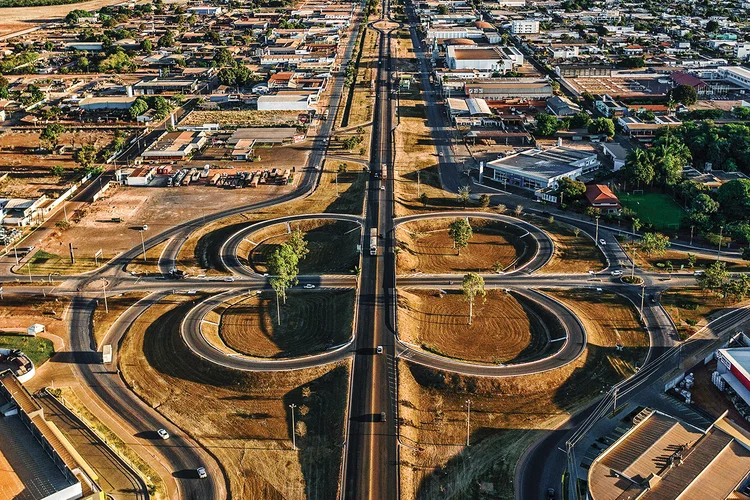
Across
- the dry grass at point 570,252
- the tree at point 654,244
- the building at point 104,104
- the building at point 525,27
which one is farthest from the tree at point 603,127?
the building at point 525,27

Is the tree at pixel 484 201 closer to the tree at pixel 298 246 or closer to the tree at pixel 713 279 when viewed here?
the tree at pixel 298 246

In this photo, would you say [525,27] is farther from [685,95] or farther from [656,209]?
[656,209]

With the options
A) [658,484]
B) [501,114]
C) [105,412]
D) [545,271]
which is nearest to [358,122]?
[501,114]

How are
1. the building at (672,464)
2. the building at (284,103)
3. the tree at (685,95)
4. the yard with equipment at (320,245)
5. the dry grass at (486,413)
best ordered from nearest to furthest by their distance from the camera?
the building at (672,464), the dry grass at (486,413), the yard with equipment at (320,245), the tree at (685,95), the building at (284,103)

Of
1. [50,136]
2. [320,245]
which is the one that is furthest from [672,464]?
[50,136]

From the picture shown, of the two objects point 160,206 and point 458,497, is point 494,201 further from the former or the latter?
point 458,497

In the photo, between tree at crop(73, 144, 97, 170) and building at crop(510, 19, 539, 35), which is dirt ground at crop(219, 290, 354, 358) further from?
building at crop(510, 19, 539, 35)
